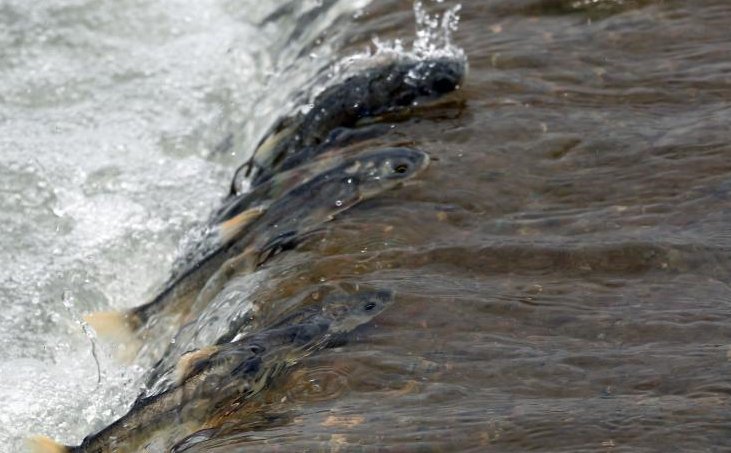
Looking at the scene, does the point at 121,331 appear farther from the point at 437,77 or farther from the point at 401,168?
the point at 437,77

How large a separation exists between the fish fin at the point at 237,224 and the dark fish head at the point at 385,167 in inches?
19.7

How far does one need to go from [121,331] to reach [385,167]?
1.48 metres

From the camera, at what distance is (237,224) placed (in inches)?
243

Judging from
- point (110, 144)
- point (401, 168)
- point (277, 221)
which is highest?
point (401, 168)

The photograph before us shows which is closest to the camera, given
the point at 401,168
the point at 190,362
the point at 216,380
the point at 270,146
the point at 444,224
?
the point at 216,380

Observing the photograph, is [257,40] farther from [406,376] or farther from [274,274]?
[406,376]

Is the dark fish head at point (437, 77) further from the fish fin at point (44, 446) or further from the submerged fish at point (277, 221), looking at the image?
the fish fin at point (44, 446)

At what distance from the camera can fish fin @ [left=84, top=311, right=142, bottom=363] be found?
6035mm

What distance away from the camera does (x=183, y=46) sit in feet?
32.4

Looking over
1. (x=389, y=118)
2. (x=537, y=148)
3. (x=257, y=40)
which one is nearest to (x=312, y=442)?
(x=537, y=148)

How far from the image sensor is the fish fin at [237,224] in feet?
20.1

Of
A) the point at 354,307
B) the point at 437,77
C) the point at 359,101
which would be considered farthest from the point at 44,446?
the point at 437,77

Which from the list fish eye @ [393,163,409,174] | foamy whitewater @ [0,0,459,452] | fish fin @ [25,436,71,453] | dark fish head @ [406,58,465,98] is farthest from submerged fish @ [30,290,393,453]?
dark fish head @ [406,58,465,98]

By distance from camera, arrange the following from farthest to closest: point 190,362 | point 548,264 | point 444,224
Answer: point 444,224, point 548,264, point 190,362
